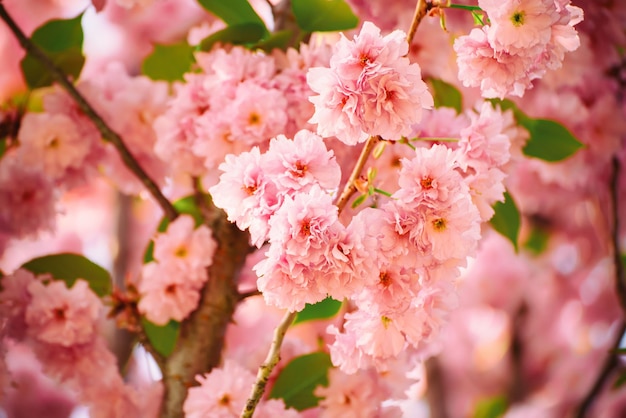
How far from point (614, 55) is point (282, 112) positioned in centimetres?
69

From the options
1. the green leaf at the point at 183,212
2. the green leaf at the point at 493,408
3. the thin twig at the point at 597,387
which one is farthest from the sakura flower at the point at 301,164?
the green leaf at the point at 493,408

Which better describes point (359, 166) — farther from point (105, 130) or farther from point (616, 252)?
point (616, 252)

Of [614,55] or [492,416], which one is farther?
[492,416]

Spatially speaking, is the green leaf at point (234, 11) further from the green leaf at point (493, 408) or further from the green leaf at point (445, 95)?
the green leaf at point (493, 408)

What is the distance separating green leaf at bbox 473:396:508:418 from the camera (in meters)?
2.00

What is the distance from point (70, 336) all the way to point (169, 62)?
405 mm

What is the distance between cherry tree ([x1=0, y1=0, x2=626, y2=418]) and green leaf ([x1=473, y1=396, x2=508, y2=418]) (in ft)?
2.07

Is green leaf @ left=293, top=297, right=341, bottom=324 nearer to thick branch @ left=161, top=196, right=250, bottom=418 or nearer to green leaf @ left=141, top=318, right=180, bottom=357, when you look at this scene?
thick branch @ left=161, top=196, right=250, bottom=418

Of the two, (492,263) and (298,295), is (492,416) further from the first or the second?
(298,295)

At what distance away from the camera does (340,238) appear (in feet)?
2.06

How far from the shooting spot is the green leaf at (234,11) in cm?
99

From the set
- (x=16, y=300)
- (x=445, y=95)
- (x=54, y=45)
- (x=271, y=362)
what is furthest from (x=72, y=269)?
(x=445, y=95)

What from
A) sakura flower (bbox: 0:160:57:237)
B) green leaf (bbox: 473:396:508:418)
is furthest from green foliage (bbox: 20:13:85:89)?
green leaf (bbox: 473:396:508:418)

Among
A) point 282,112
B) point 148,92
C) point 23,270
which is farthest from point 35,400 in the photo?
point 282,112
